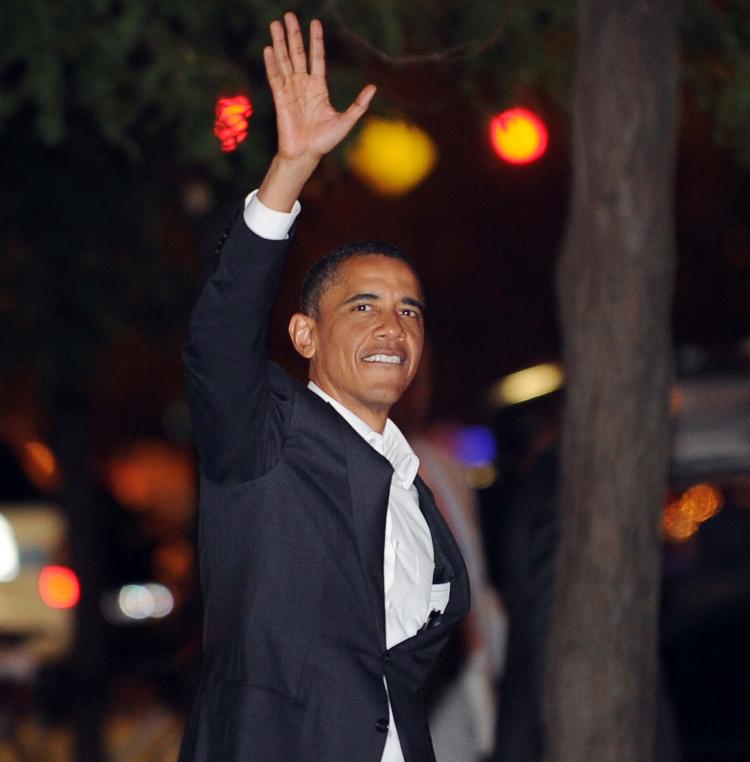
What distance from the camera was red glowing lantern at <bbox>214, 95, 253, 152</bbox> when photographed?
539 centimetres

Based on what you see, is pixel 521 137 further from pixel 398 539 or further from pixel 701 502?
pixel 398 539

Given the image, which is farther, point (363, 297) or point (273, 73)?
point (363, 297)

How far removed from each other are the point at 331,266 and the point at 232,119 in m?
2.20

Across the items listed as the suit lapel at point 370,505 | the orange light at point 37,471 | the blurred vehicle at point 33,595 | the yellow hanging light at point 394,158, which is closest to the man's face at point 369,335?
the suit lapel at point 370,505

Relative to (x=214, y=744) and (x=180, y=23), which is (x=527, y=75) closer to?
(x=180, y=23)

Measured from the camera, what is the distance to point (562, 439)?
15.5ft

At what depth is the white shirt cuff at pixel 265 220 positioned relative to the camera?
3.11 m

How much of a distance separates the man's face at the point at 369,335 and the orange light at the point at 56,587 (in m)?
7.60

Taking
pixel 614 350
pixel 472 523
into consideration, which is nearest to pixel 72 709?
Result: pixel 472 523

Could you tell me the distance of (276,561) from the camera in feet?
10.3

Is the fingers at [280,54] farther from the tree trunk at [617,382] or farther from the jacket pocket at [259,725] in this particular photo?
the tree trunk at [617,382]

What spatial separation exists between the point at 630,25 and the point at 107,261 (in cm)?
454

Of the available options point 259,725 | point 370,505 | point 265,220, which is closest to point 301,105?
point 265,220

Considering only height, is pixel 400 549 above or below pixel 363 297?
below
